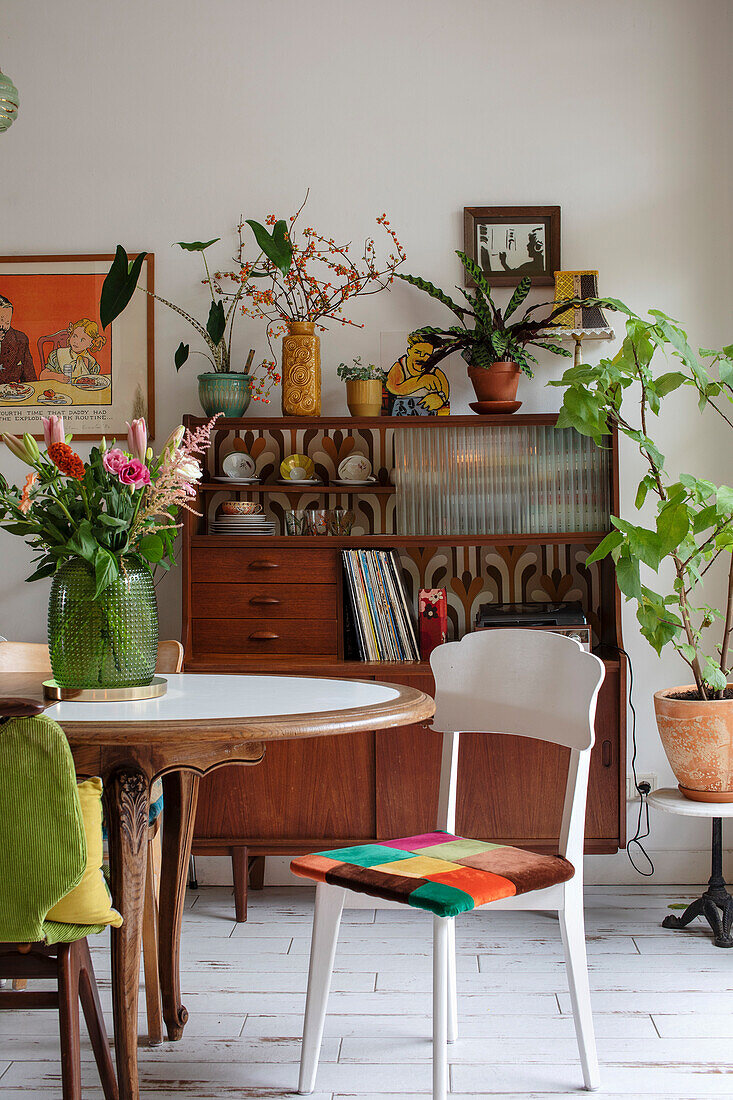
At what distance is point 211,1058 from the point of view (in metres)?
2.07

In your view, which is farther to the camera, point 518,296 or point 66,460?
point 518,296

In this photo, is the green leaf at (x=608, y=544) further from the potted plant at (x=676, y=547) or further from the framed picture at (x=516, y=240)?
the framed picture at (x=516, y=240)

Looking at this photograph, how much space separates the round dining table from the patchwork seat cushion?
0.26 m

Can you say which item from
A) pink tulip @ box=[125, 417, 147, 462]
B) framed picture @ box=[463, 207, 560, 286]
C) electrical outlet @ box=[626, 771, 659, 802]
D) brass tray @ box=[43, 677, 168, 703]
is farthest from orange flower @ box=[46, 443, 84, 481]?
electrical outlet @ box=[626, 771, 659, 802]

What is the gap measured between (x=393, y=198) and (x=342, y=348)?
20.7 inches

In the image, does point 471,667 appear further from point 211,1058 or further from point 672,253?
point 672,253

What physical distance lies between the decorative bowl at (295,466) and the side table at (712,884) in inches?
55.6

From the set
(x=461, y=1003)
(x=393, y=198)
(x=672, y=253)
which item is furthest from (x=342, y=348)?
(x=461, y=1003)

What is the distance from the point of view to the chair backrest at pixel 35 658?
93.1 inches

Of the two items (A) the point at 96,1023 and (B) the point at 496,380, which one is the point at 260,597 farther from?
(A) the point at 96,1023

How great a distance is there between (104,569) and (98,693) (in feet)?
0.78

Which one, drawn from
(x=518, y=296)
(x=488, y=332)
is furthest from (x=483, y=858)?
(x=518, y=296)

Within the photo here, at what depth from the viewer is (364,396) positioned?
3.06 meters

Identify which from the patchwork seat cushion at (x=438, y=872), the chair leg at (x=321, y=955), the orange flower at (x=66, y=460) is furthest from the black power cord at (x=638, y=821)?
the orange flower at (x=66, y=460)
